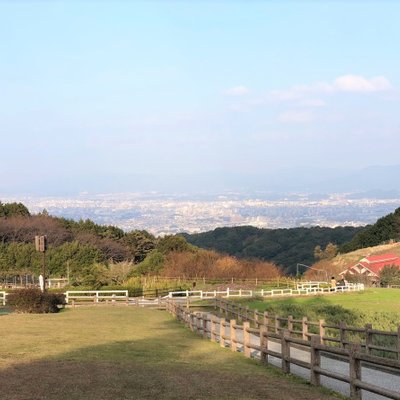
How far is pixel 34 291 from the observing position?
1276 inches

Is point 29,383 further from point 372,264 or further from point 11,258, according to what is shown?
point 372,264

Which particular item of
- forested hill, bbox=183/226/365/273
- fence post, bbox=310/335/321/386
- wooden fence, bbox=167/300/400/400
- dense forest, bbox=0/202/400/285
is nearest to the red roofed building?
dense forest, bbox=0/202/400/285

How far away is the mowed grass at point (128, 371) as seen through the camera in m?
9.92

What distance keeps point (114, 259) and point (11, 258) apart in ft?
67.6

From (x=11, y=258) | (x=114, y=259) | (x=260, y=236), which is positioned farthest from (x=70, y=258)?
(x=260, y=236)

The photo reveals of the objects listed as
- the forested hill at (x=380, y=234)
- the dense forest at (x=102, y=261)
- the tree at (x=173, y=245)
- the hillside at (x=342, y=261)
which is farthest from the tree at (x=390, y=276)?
the forested hill at (x=380, y=234)

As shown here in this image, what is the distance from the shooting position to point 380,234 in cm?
13612

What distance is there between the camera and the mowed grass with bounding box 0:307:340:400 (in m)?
9.92

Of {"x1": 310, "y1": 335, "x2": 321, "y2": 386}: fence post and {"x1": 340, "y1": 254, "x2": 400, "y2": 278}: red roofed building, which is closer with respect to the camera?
{"x1": 310, "y1": 335, "x2": 321, "y2": 386}: fence post

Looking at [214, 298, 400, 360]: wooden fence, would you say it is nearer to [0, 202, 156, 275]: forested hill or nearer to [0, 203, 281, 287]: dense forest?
[0, 203, 281, 287]: dense forest

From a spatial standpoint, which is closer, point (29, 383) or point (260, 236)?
point (29, 383)

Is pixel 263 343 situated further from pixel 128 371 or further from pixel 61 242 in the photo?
pixel 61 242

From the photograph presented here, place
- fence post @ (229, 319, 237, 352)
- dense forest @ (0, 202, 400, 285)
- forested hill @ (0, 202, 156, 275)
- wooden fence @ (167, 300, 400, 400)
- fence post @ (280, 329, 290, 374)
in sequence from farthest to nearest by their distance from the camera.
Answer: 1. forested hill @ (0, 202, 156, 275)
2. dense forest @ (0, 202, 400, 285)
3. fence post @ (229, 319, 237, 352)
4. fence post @ (280, 329, 290, 374)
5. wooden fence @ (167, 300, 400, 400)

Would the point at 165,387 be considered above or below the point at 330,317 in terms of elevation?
above
